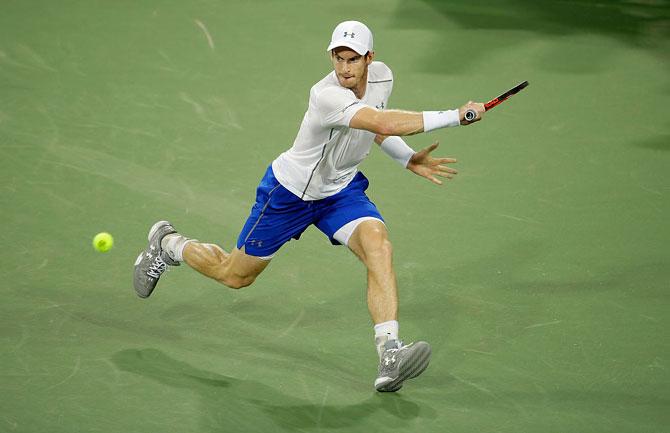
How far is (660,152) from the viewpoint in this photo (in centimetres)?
986

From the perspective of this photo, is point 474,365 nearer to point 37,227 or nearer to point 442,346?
point 442,346

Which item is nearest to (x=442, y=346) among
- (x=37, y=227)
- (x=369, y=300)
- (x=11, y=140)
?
(x=369, y=300)

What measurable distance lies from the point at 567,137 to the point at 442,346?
3542 millimetres

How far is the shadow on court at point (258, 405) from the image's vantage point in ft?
21.0

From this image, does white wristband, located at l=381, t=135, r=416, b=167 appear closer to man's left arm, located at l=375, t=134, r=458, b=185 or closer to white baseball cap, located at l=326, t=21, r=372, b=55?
man's left arm, located at l=375, t=134, r=458, b=185

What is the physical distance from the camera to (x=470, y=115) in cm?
620

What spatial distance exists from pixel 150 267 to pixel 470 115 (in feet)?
8.29

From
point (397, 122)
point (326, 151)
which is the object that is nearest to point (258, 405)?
point (326, 151)

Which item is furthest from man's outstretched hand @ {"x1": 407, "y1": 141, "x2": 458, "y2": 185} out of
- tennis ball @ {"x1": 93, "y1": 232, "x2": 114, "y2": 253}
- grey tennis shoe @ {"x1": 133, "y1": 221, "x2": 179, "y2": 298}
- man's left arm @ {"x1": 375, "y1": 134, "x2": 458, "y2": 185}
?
tennis ball @ {"x1": 93, "y1": 232, "x2": 114, "y2": 253}

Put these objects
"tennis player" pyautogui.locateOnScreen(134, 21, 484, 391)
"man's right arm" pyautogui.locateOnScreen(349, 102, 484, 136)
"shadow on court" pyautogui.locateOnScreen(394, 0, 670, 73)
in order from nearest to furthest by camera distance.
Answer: "man's right arm" pyautogui.locateOnScreen(349, 102, 484, 136), "tennis player" pyautogui.locateOnScreen(134, 21, 484, 391), "shadow on court" pyautogui.locateOnScreen(394, 0, 670, 73)

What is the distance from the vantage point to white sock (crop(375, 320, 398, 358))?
21.6ft

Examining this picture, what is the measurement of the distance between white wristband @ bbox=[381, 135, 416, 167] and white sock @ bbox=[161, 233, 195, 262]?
1422 millimetres

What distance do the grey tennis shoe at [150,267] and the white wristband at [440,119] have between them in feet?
7.18

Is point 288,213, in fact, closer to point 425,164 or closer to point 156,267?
point 425,164
